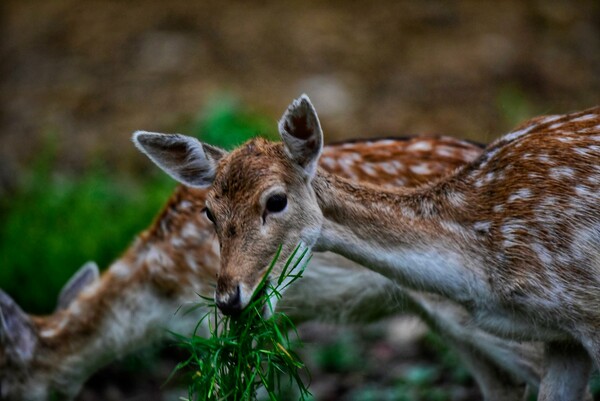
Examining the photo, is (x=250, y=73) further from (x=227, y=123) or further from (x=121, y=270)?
(x=121, y=270)

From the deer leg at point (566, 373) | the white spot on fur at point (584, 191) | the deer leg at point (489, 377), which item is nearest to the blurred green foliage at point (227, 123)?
the deer leg at point (489, 377)

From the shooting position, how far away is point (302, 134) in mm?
3875

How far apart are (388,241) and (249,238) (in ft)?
2.09

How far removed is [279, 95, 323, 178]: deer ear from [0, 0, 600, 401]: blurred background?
394 cm

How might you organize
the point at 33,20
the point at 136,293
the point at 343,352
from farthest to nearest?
the point at 33,20 < the point at 343,352 < the point at 136,293

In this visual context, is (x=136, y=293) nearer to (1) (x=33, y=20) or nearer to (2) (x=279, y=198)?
(2) (x=279, y=198)

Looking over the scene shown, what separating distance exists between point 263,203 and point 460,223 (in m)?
0.88

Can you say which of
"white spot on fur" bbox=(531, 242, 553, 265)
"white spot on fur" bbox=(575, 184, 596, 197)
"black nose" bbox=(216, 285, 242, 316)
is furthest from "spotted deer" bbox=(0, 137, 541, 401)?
"black nose" bbox=(216, 285, 242, 316)

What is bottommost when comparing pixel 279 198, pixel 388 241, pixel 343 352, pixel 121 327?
pixel 343 352

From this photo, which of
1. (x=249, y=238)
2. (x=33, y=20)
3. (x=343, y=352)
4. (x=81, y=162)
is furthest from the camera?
(x=33, y=20)

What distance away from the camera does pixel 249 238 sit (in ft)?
12.1

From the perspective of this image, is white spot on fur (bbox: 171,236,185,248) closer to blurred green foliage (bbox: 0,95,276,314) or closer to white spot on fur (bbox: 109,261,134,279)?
white spot on fur (bbox: 109,261,134,279)

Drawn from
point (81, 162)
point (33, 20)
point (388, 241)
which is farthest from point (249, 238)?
point (33, 20)

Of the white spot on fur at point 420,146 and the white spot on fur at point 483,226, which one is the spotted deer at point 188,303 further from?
the white spot on fur at point 483,226
